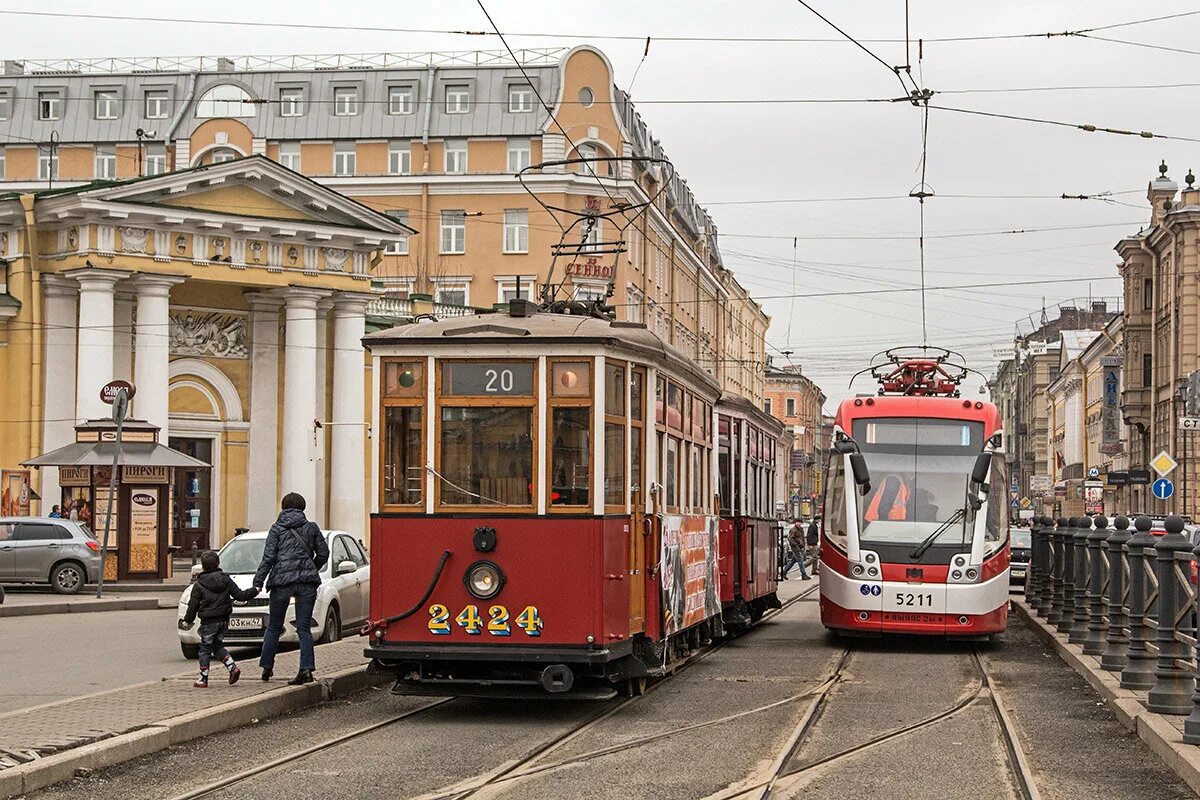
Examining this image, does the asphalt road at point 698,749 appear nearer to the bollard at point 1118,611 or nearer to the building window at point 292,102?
the bollard at point 1118,611

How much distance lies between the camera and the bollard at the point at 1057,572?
23.7 metres

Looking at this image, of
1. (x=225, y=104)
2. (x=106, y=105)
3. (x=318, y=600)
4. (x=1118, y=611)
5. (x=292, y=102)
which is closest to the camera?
(x=1118, y=611)

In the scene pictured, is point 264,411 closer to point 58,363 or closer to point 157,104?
point 58,363

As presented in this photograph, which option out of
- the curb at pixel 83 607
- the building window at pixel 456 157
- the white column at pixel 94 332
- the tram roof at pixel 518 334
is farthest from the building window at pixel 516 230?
the tram roof at pixel 518 334

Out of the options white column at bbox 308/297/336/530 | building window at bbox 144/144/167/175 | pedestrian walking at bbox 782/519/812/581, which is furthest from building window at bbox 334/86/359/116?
pedestrian walking at bbox 782/519/812/581

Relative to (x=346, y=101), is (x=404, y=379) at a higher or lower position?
lower

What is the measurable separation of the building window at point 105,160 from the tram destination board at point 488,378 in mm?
59008

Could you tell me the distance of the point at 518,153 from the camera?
6675cm

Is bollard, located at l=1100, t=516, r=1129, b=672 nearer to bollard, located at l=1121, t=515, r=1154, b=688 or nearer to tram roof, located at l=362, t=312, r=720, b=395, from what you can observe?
bollard, located at l=1121, t=515, r=1154, b=688

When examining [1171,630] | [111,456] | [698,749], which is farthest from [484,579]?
[111,456]

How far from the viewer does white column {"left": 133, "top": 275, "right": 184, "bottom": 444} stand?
136 ft

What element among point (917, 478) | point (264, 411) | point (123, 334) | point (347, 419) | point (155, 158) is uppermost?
point (155, 158)

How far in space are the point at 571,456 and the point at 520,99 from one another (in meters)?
55.0

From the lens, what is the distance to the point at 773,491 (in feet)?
84.7
